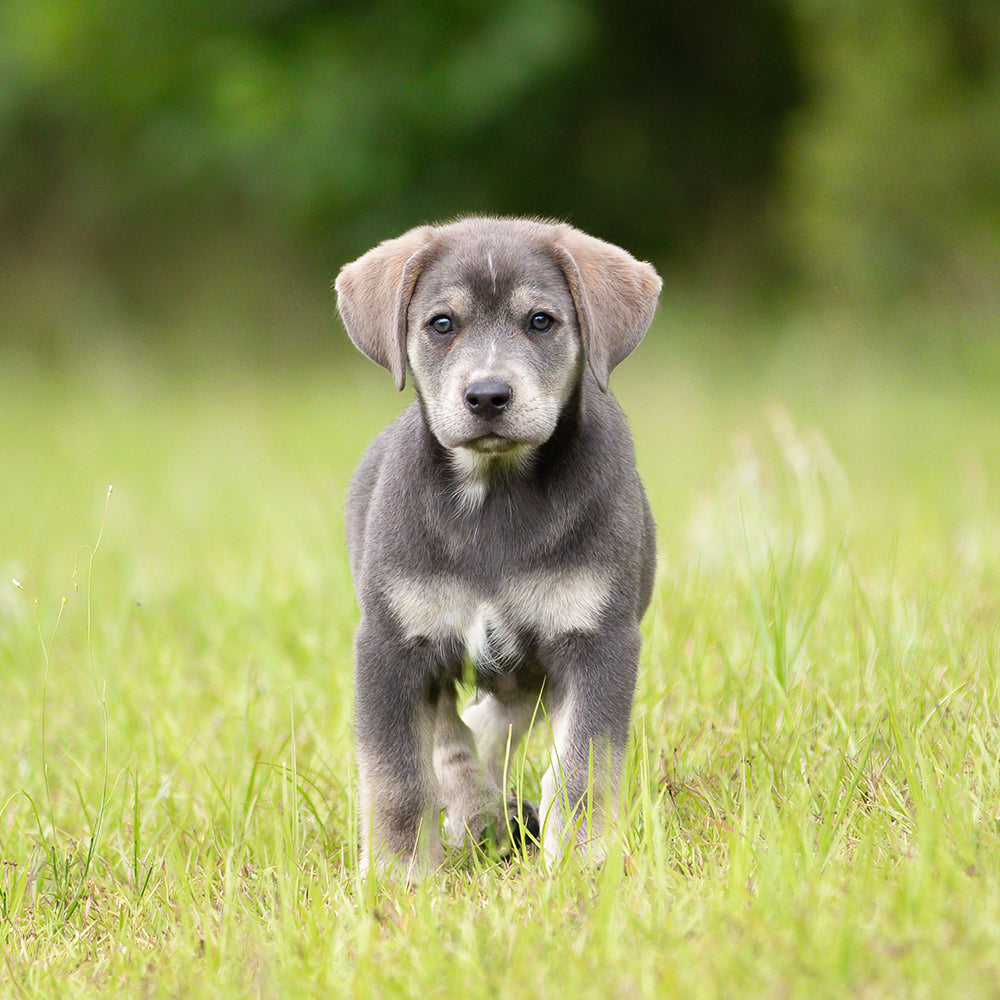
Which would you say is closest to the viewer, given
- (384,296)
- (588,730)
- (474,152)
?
(588,730)

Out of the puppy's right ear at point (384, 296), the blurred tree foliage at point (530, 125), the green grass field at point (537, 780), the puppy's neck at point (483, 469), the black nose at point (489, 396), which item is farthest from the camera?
the blurred tree foliage at point (530, 125)

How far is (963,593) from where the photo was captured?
16.6 ft

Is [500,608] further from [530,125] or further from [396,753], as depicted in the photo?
[530,125]

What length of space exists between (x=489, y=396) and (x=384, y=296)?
60cm

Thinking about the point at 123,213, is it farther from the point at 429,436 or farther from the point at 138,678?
the point at 429,436

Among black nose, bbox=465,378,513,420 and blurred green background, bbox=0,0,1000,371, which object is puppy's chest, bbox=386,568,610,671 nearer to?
black nose, bbox=465,378,513,420

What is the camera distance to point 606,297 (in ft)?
12.2

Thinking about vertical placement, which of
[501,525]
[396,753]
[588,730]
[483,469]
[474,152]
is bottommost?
[396,753]

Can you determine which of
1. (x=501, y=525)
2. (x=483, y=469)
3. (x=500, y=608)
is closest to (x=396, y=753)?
(x=500, y=608)

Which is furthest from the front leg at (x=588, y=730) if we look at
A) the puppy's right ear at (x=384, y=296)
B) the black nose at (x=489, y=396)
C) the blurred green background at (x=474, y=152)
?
the blurred green background at (x=474, y=152)

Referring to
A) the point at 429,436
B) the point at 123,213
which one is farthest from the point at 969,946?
the point at 123,213

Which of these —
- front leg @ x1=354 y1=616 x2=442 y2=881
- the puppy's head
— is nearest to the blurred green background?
the puppy's head

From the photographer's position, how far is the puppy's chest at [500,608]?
343cm

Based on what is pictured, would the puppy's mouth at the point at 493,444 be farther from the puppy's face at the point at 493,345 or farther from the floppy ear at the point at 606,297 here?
the floppy ear at the point at 606,297
